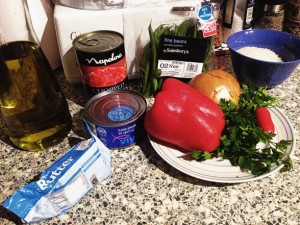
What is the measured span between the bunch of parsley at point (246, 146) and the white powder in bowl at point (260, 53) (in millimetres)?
205

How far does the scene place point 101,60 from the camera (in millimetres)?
699

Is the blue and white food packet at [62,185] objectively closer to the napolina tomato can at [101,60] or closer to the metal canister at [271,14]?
the napolina tomato can at [101,60]

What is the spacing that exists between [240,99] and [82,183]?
0.41 meters

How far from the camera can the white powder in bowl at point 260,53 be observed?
0.82 m

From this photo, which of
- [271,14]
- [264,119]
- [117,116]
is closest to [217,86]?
Answer: [264,119]

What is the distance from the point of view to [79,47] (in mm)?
722

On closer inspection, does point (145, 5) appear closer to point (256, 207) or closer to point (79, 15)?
point (79, 15)

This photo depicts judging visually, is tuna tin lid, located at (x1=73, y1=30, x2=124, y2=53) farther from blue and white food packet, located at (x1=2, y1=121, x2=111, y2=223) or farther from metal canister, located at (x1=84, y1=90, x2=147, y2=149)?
blue and white food packet, located at (x1=2, y1=121, x2=111, y2=223)

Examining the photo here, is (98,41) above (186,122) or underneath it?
above

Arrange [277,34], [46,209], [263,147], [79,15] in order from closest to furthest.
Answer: [46,209] → [263,147] → [79,15] → [277,34]

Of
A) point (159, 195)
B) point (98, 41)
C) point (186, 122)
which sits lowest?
point (159, 195)

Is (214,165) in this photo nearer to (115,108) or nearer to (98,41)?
(115,108)

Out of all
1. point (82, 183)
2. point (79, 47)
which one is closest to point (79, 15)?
point (79, 47)

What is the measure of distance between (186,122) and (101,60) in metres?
0.24
